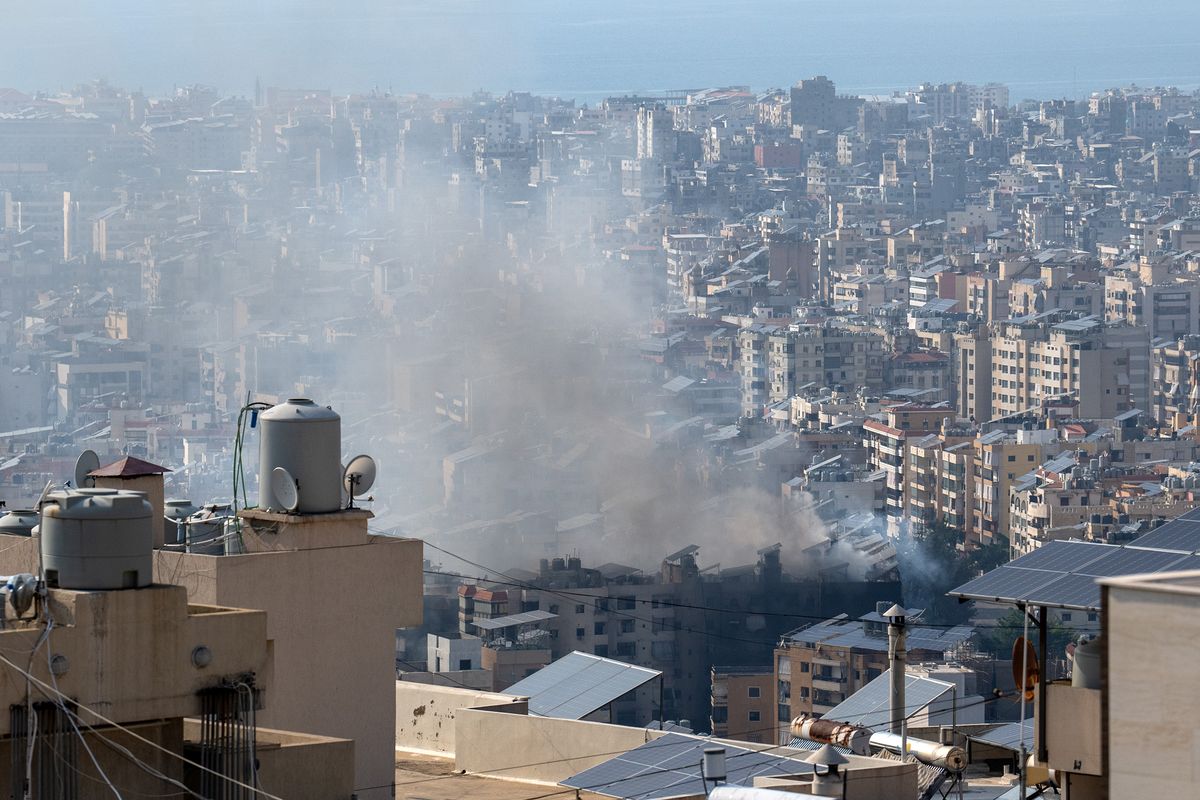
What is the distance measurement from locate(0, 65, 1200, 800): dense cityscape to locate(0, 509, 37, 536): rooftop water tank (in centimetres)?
1

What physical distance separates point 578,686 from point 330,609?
3.46 meters

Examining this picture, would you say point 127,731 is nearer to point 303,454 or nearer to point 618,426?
point 303,454

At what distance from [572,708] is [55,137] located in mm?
87750

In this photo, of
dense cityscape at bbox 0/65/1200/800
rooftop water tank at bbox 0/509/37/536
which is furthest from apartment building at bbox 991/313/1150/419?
rooftop water tank at bbox 0/509/37/536

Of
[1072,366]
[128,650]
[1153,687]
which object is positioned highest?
[1153,687]

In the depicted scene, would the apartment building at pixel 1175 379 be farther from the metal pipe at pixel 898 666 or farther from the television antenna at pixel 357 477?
the television antenna at pixel 357 477

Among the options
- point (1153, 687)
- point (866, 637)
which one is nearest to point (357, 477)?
point (1153, 687)

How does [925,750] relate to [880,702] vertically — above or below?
above

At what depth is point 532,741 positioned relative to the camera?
25.1 feet

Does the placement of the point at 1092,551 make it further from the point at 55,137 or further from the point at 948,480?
the point at 55,137

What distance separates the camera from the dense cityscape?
5.14m

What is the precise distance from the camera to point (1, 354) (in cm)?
7206

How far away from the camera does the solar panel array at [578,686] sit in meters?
9.05

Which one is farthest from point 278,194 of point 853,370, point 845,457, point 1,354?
point 845,457
